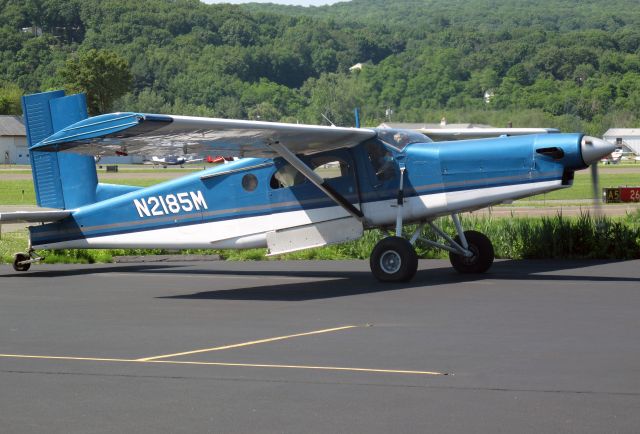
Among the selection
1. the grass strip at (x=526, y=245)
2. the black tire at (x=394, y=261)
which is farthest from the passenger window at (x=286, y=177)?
the grass strip at (x=526, y=245)

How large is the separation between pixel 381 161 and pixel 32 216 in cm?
593

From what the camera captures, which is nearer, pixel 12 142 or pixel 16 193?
pixel 16 193

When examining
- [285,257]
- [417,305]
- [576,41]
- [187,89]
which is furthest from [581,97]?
[417,305]

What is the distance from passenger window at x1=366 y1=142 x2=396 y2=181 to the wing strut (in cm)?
65

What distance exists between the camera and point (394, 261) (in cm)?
1550

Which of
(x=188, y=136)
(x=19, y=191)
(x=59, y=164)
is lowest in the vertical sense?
(x=19, y=191)

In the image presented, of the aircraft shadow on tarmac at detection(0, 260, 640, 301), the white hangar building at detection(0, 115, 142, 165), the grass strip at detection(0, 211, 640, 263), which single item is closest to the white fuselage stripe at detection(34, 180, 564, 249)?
the aircraft shadow on tarmac at detection(0, 260, 640, 301)

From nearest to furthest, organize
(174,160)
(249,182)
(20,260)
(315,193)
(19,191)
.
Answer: (315,193), (249,182), (20,260), (19,191), (174,160)

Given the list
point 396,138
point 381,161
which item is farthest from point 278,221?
point 396,138

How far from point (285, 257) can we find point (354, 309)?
26.6ft

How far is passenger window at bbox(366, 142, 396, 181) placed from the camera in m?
16.0

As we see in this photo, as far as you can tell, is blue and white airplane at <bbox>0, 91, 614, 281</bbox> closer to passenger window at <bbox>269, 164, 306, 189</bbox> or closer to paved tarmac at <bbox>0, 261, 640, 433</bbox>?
passenger window at <bbox>269, 164, 306, 189</bbox>

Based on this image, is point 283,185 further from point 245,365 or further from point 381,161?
point 245,365

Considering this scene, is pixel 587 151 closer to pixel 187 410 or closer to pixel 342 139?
pixel 342 139
